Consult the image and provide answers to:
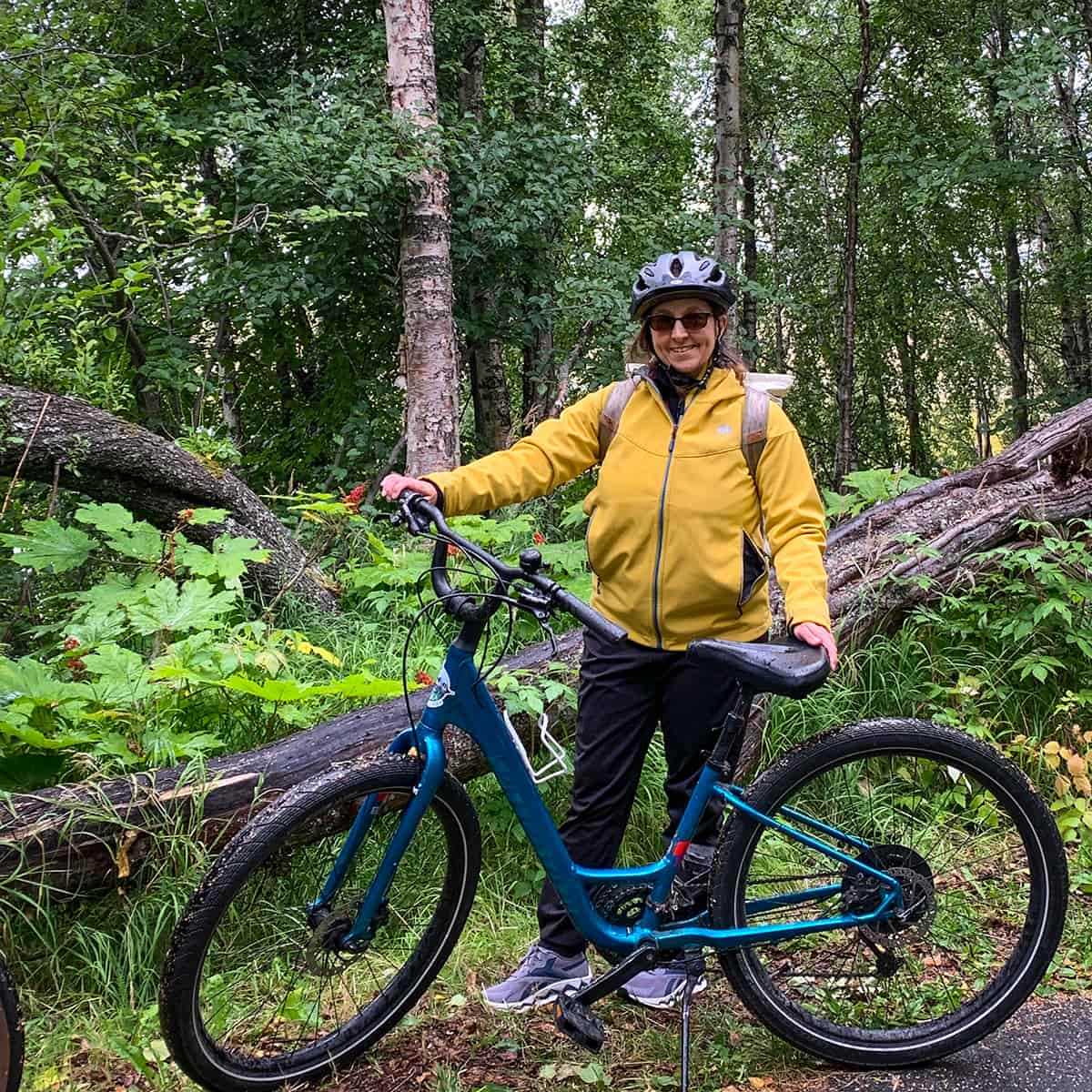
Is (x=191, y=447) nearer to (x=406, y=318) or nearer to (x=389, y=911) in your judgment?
(x=406, y=318)

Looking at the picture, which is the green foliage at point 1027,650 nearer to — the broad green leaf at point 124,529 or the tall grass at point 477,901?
the tall grass at point 477,901

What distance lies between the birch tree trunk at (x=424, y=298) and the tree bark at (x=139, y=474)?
1.32 m

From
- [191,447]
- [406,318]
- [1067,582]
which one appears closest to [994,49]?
[406,318]

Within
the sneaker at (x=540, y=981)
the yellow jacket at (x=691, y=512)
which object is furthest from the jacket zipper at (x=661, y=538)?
the sneaker at (x=540, y=981)

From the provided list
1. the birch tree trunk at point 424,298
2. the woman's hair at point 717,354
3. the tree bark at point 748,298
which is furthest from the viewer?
the tree bark at point 748,298

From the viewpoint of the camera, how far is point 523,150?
754 centimetres

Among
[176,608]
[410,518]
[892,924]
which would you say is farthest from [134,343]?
[892,924]

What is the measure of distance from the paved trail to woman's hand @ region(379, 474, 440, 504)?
1.91m

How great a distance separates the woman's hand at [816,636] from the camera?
2096 mm

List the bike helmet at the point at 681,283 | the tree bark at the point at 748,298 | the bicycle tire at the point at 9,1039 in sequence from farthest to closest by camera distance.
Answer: the tree bark at the point at 748,298
the bike helmet at the point at 681,283
the bicycle tire at the point at 9,1039

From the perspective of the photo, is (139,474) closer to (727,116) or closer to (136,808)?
(136,808)

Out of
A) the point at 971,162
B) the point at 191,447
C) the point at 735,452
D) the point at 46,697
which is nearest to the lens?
the point at 735,452

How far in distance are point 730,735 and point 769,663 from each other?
12.1 inches

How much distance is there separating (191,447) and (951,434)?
65.4 ft
